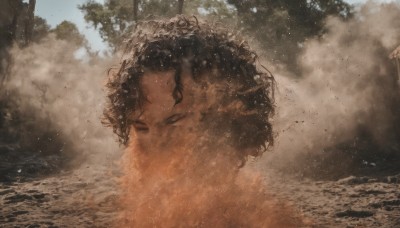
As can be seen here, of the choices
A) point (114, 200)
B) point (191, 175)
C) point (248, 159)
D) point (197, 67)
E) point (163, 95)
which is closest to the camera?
point (163, 95)

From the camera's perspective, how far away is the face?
283 centimetres

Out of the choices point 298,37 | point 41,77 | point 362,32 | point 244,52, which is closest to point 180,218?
point 244,52

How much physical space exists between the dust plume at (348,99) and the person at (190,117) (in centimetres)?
502

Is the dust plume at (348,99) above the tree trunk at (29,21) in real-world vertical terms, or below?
below

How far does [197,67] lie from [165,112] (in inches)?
17.1

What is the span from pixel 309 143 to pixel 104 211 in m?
5.80

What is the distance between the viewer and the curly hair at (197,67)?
298cm

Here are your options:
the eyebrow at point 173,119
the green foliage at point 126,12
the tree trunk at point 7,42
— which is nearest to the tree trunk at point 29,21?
the tree trunk at point 7,42

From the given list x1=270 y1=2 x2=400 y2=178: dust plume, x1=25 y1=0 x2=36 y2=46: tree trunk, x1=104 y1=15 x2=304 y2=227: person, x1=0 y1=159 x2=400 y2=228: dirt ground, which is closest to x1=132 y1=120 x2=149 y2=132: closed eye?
x1=104 y1=15 x2=304 y2=227: person

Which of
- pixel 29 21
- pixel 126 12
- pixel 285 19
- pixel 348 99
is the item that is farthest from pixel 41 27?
pixel 348 99

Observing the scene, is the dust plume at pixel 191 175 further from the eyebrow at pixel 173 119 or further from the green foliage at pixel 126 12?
the green foliage at pixel 126 12

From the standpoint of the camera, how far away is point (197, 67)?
9.78 feet

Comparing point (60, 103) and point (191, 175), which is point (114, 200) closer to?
point (191, 175)

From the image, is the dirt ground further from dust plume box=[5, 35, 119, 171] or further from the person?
dust plume box=[5, 35, 119, 171]
